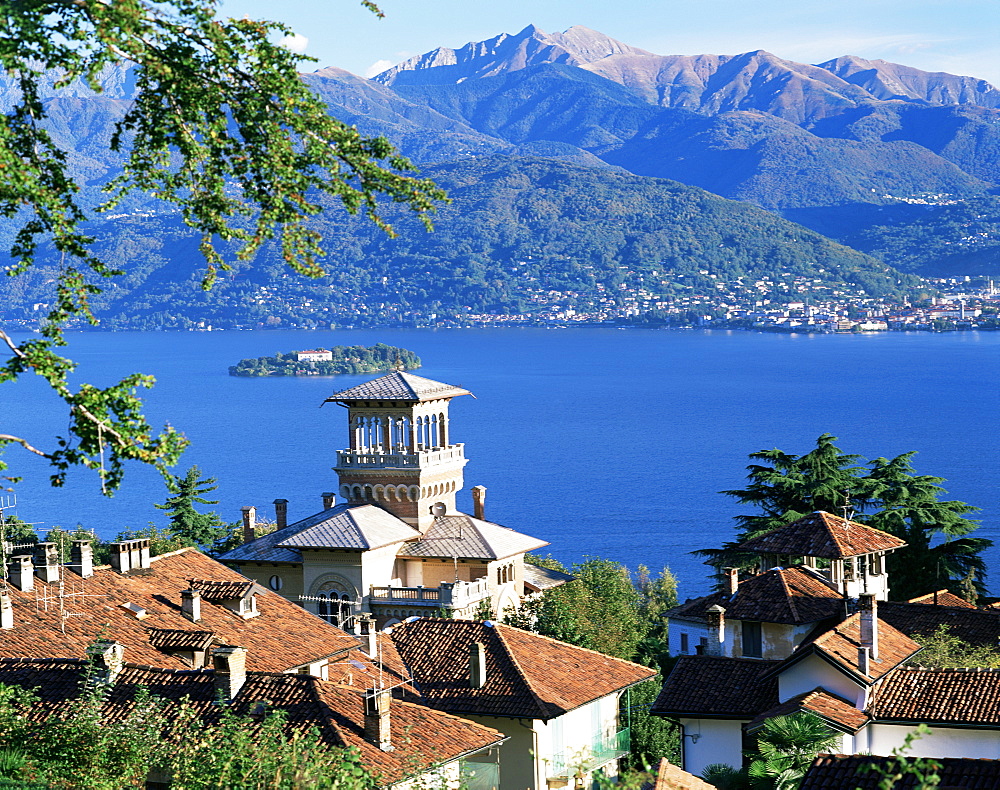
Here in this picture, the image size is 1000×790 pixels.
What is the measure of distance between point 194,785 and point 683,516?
87484 millimetres

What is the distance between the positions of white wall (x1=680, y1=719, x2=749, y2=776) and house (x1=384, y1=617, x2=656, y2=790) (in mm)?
1073

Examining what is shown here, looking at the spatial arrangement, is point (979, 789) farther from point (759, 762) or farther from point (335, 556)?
point (335, 556)

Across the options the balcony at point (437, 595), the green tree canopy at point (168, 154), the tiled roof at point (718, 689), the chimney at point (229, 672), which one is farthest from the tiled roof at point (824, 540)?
the green tree canopy at point (168, 154)

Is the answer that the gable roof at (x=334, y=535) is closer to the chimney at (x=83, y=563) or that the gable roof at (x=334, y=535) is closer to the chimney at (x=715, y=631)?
the chimney at (x=715, y=631)

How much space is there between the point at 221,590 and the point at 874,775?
1483cm

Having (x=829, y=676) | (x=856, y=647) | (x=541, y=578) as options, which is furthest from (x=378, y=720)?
(x=541, y=578)

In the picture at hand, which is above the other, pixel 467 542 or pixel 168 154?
pixel 168 154

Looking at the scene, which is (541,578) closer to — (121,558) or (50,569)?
(121,558)

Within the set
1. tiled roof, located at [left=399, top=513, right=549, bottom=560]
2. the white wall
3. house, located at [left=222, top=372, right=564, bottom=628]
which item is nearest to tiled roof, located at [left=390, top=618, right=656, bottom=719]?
the white wall

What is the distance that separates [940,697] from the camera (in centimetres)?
2417

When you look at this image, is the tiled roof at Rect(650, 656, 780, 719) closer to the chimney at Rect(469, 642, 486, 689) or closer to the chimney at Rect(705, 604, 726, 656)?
the chimney at Rect(705, 604, 726, 656)

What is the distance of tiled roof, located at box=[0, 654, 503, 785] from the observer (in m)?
18.3

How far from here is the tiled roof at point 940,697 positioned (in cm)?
2341

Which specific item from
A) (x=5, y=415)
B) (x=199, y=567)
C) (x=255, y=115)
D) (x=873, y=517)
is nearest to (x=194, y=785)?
(x=255, y=115)
